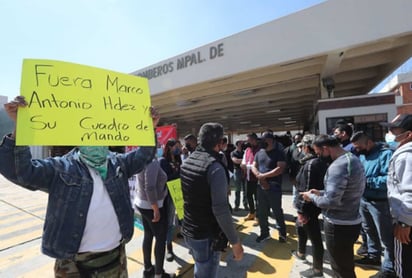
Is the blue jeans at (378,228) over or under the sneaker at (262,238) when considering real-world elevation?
over

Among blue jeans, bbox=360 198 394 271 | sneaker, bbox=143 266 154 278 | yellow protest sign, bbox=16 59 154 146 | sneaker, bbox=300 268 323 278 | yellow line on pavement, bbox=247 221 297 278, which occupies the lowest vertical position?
yellow line on pavement, bbox=247 221 297 278

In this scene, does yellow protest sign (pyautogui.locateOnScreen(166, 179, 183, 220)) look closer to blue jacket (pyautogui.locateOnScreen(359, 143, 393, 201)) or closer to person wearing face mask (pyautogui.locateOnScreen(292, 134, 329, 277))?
person wearing face mask (pyautogui.locateOnScreen(292, 134, 329, 277))

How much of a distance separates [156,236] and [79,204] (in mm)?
1847

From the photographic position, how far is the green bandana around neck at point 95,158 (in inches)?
68.7

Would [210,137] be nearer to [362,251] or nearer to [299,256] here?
[299,256]

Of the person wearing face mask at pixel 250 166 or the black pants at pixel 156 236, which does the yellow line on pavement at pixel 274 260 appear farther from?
the black pants at pixel 156 236

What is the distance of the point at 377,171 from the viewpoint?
3.40 m

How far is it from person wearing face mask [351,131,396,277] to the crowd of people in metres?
0.01

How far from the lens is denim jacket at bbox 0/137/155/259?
143cm

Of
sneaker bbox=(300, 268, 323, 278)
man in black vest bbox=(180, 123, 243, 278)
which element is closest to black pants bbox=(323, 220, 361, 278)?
sneaker bbox=(300, 268, 323, 278)

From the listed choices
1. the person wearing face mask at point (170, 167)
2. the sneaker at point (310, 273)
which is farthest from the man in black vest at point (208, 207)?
the sneaker at point (310, 273)

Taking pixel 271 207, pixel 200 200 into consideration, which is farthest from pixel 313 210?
pixel 200 200

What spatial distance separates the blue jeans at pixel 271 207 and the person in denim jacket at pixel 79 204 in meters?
3.22

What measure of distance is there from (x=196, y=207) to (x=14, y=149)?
145 centimetres
